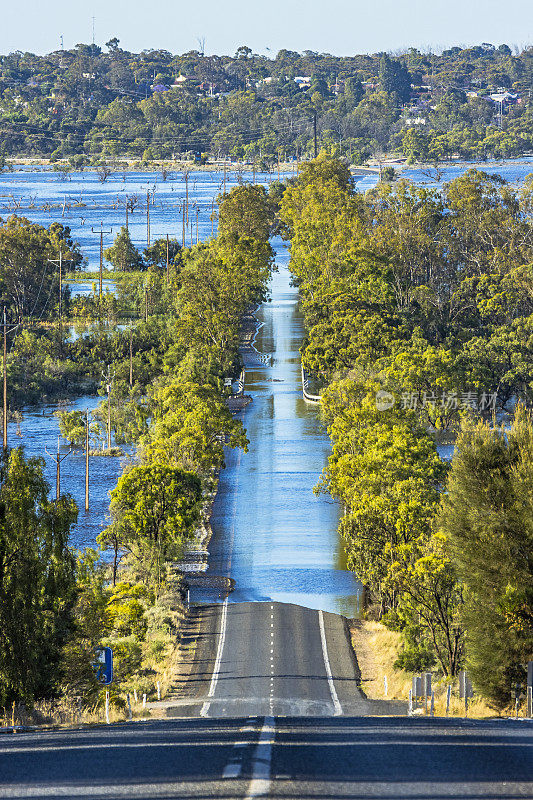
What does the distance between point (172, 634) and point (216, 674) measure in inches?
165

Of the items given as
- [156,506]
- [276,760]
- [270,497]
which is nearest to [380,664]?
[156,506]

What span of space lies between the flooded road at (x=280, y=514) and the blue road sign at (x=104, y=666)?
1772 centimetres

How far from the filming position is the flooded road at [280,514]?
44375 mm

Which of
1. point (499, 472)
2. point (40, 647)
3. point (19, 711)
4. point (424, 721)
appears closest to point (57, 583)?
point (40, 647)

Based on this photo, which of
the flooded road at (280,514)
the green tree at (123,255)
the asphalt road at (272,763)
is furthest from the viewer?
the green tree at (123,255)

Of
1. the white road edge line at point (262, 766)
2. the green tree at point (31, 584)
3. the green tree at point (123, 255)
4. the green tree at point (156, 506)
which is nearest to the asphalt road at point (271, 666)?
the green tree at point (156, 506)

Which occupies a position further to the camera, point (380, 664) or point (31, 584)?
point (380, 664)

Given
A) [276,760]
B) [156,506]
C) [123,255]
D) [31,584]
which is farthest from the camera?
[123,255]

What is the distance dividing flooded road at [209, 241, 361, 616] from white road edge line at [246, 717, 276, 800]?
28950mm

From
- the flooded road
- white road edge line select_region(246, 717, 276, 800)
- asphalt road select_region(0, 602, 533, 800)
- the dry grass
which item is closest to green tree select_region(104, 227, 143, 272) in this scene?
the flooded road

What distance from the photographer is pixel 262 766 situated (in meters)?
11.4

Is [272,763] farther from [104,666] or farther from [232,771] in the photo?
[104,666]

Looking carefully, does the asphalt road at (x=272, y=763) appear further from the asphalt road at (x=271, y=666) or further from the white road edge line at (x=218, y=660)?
the white road edge line at (x=218, y=660)

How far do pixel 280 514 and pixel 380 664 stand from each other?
1864 centimetres
